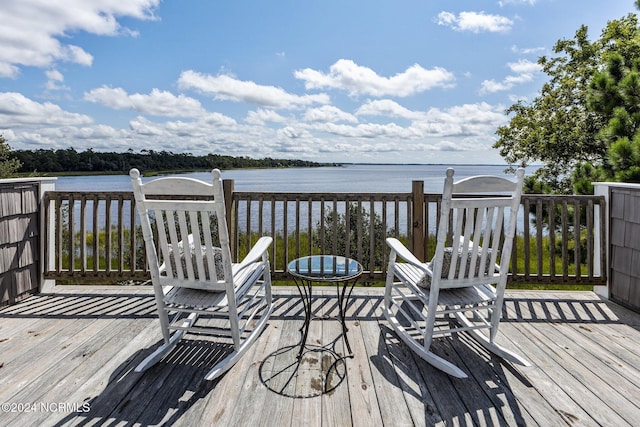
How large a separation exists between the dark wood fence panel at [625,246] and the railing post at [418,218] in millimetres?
1855

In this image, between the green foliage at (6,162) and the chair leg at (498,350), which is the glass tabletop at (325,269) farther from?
the green foliage at (6,162)

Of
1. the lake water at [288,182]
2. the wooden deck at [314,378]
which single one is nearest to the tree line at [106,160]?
the lake water at [288,182]

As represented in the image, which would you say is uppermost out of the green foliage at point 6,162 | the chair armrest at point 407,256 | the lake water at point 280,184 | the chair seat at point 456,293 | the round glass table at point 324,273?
the green foliage at point 6,162

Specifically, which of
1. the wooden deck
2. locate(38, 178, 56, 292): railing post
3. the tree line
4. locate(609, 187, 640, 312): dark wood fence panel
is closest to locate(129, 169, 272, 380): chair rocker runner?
the wooden deck

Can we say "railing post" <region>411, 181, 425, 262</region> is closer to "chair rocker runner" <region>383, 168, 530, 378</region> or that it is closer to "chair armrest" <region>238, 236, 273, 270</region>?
"chair rocker runner" <region>383, 168, 530, 378</region>

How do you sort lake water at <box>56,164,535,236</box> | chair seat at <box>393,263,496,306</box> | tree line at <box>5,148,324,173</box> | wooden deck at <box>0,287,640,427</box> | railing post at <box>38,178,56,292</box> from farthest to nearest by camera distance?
tree line at <box>5,148,324,173</box>
lake water at <box>56,164,535,236</box>
railing post at <box>38,178,56,292</box>
chair seat at <box>393,263,496,306</box>
wooden deck at <box>0,287,640,427</box>

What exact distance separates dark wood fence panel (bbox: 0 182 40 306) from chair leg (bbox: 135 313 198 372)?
1934 mm

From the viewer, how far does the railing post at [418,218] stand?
139 inches

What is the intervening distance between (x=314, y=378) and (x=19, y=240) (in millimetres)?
3190

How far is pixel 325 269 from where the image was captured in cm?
247

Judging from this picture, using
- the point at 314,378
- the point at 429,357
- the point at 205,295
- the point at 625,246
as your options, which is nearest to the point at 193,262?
the point at 205,295

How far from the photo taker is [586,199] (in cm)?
348

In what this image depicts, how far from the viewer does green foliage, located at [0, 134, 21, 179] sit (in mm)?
8977

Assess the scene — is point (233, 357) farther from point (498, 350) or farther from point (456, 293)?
point (498, 350)
